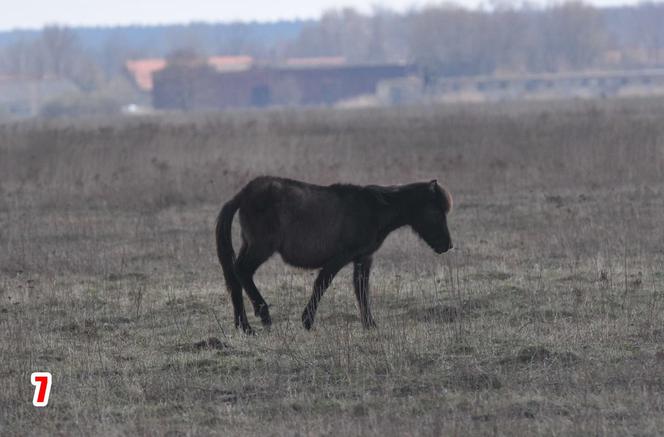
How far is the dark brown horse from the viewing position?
1041 cm

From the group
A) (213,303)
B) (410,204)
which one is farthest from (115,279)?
(410,204)

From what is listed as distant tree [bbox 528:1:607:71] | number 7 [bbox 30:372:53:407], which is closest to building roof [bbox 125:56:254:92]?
distant tree [bbox 528:1:607:71]

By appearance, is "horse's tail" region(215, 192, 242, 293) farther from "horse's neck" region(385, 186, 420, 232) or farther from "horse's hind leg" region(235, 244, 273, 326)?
"horse's neck" region(385, 186, 420, 232)

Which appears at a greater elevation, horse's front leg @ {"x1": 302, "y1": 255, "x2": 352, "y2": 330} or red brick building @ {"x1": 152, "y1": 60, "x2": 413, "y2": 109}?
red brick building @ {"x1": 152, "y1": 60, "x2": 413, "y2": 109}

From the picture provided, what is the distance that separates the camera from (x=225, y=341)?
971 cm

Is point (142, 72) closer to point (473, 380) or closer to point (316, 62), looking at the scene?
point (316, 62)

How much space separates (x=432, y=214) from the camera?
35.6 ft

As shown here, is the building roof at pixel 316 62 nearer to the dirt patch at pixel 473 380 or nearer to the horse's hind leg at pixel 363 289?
the horse's hind leg at pixel 363 289

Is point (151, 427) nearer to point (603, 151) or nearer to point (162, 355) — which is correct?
point (162, 355)

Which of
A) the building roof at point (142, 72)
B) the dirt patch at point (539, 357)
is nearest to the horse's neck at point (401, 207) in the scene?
the dirt patch at point (539, 357)

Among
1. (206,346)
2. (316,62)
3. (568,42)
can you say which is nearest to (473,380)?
(206,346)

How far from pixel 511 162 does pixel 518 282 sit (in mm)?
11101

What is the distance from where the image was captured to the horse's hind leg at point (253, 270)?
10.5 metres

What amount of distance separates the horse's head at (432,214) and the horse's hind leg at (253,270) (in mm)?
1287
